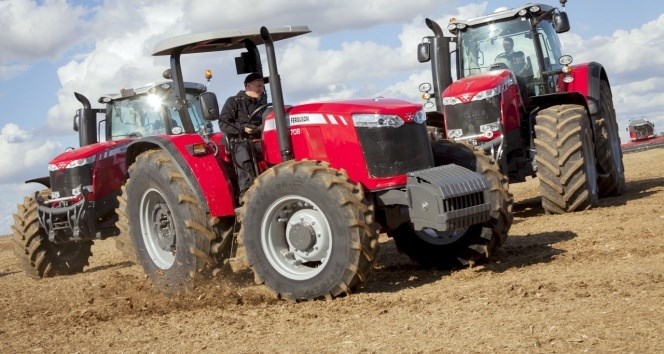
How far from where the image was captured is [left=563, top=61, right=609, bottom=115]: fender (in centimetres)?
1196

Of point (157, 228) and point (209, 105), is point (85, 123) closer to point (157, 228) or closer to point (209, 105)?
point (157, 228)

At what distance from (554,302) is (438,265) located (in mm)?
2256

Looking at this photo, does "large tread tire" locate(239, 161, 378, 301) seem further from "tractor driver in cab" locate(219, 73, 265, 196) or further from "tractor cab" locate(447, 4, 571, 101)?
"tractor cab" locate(447, 4, 571, 101)

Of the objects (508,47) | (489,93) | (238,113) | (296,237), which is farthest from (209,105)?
(508,47)

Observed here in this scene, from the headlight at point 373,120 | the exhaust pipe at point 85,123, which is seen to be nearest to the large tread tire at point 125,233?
the headlight at point 373,120

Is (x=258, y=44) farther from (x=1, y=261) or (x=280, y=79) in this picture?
(x=1, y=261)

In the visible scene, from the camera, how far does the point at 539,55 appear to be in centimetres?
1156

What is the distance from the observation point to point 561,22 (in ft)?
37.3

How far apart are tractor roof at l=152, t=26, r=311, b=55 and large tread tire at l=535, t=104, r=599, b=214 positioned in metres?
4.07

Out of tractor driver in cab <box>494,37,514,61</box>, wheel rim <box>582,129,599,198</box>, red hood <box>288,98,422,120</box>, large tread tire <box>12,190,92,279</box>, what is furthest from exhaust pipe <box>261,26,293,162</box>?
large tread tire <box>12,190,92,279</box>

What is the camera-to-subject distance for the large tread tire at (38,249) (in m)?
11.5

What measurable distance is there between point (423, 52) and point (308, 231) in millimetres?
5732

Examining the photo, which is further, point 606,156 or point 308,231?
point 606,156

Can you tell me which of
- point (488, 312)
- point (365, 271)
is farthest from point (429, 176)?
point (488, 312)
